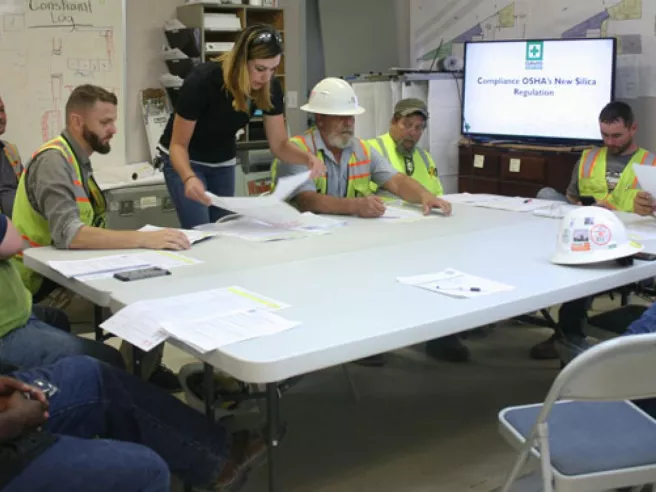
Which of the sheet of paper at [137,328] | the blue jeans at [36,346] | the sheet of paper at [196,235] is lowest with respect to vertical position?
the blue jeans at [36,346]

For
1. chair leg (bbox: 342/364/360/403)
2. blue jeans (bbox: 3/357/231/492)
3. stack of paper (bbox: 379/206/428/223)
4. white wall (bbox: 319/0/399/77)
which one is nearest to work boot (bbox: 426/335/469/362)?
chair leg (bbox: 342/364/360/403)

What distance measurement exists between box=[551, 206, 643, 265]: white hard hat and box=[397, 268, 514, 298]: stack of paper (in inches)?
14.1

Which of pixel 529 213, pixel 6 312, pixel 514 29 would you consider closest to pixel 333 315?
pixel 6 312

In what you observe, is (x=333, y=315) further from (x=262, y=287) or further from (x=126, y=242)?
(x=126, y=242)

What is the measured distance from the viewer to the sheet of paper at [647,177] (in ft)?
10.1

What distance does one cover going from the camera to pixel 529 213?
3416 mm

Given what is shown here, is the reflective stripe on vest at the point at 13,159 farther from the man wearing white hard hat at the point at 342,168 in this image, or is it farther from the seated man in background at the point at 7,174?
the man wearing white hard hat at the point at 342,168

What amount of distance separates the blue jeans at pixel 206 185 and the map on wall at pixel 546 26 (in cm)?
272

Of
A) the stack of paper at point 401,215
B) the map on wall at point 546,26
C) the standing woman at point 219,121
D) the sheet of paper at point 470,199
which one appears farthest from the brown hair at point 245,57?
the map on wall at point 546,26

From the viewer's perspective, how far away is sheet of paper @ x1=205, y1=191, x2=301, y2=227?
2797 mm

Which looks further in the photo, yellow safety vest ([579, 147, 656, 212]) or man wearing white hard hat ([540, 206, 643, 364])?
yellow safety vest ([579, 147, 656, 212])

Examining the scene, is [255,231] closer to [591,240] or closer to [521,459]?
[591,240]

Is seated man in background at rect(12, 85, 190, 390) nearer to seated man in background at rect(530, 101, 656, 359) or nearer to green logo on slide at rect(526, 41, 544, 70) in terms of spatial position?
seated man in background at rect(530, 101, 656, 359)

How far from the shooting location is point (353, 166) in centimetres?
360
